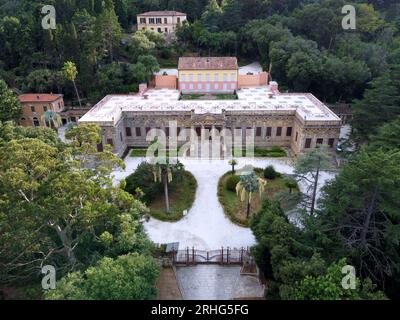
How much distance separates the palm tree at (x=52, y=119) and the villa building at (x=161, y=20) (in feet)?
115

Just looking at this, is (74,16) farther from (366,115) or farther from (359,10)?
(359,10)

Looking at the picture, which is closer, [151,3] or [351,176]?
[351,176]

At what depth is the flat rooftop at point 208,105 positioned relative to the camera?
3819 cm

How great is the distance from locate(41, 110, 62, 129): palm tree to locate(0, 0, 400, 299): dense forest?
3.98m

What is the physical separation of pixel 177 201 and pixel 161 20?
2093 inches

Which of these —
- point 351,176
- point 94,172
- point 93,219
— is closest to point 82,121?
point 94,172

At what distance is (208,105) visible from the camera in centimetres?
4184

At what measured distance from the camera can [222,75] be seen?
4772cm

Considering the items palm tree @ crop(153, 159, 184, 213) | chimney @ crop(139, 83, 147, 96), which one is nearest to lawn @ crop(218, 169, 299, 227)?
palm tree @ crop(153, 159, 184, 213)

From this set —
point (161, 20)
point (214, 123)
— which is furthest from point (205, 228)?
point (161, 20)

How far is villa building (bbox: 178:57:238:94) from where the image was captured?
47.5 m

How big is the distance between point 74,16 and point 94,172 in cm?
4236

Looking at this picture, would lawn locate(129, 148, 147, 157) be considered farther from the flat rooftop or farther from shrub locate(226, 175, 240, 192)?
shrub locate(226, 175, 240, 192)
